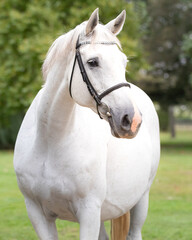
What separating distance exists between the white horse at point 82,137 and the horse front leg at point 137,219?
55 cm

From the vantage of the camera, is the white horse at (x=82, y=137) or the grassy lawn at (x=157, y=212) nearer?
the white horse at (x=82, y=137)

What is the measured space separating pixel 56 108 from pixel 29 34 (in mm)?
17920

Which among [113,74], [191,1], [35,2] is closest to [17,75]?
[35,2]

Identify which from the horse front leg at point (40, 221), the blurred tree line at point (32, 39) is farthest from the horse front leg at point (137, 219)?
the blurred tree line at point (32, 39)

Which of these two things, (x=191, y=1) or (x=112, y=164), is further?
(x=191, y=1)

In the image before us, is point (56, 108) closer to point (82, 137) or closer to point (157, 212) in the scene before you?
point (82, 137)

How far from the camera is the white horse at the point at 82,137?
10.0 feet

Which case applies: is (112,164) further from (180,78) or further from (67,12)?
(180,78)

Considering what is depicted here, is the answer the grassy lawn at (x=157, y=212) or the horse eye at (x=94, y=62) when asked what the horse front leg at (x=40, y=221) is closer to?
the horse eye at (x=94, y=62)

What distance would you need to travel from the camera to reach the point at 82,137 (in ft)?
11.7

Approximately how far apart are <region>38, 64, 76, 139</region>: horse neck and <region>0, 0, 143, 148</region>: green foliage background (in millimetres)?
15789

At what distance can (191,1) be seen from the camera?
72.7ft

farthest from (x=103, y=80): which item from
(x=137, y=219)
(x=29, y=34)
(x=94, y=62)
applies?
(x=29, y=34)

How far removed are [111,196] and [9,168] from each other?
1113cm
